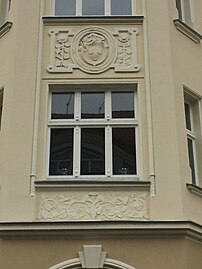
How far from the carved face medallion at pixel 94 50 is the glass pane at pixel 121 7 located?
771 millimetres

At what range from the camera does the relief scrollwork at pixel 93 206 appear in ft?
32.6

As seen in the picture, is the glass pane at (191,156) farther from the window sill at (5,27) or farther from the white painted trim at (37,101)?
the window sill at (5,27)

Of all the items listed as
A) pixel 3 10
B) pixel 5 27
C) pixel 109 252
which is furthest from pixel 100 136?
pixel 3 10

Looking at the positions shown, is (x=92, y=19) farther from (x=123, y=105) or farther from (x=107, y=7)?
(x=123, y=105)

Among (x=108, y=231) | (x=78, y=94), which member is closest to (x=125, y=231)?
(x=108, y=231)

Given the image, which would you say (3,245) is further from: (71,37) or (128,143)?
(71,37)

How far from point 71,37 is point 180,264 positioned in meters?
5.25

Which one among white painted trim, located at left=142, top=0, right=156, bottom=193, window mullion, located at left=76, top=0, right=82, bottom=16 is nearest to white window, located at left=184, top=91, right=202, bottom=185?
white painted trim, located at left=142, top=0, right=156, bottom=193

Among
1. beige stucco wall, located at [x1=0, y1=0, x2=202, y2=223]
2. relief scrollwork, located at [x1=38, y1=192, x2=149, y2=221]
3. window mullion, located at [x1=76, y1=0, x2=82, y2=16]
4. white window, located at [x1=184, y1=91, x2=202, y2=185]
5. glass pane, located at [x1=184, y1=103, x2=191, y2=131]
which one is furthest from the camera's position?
window mullion, located at [x1=76, y1=0, x2=82, y2=16]

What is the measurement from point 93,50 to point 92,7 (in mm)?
1359

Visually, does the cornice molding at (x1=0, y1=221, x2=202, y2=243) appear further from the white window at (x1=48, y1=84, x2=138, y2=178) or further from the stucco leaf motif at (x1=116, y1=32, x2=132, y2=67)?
the stucco leaf motif at (x1=116, y1=32, x2=132, y2=67)

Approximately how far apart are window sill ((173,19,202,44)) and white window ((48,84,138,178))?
6.20ft

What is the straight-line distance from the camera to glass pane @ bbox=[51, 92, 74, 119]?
11.1 meters

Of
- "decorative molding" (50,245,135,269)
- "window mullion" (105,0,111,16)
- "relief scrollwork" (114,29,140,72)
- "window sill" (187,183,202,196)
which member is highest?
"window mullion" (105,0,111,16)
